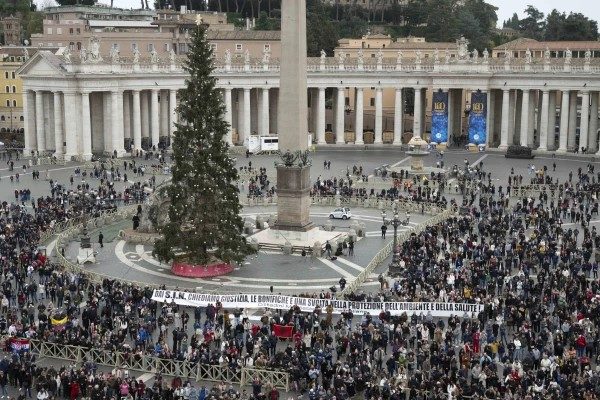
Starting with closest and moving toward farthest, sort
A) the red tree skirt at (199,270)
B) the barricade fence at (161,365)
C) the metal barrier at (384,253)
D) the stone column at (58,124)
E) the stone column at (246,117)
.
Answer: the barricade fence at (161,365) → the metal barrier at (384,253) → the red tree skirt at (199,270) → the stone column at (58,124) → the stone column at (246,117)

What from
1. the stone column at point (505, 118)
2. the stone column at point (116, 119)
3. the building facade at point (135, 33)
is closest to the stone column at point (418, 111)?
the stone column at point (505, 118)

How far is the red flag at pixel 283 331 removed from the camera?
3350cm

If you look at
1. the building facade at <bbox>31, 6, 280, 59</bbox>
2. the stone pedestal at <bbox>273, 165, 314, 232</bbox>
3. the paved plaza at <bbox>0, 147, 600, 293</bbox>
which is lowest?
the paved plaza at <bbox>0, 147, 600, 293</bbox>

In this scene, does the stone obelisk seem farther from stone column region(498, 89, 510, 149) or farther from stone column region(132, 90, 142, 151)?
stone column region(498, 89, 510, 149)

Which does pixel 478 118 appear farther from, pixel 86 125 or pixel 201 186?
pixel 201 186

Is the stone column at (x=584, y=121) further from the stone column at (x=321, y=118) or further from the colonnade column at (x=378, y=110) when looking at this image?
the stone column at (x=321, y=118)

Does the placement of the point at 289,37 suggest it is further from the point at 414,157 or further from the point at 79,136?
the point at 79,136

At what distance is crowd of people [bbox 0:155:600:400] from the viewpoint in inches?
1075

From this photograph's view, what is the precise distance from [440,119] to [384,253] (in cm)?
4593

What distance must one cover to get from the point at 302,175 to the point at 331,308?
1501cm

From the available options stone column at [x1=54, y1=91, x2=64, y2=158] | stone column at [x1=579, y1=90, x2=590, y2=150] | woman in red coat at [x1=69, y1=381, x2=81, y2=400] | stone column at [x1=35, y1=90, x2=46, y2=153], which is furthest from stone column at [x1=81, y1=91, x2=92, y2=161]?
woman in red coat at [x1=69, y1=381, x2=81, y2=400]

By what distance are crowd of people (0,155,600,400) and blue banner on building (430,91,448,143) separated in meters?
43.1

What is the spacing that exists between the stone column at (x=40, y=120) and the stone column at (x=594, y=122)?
53.6 metres

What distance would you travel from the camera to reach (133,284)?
131ft
